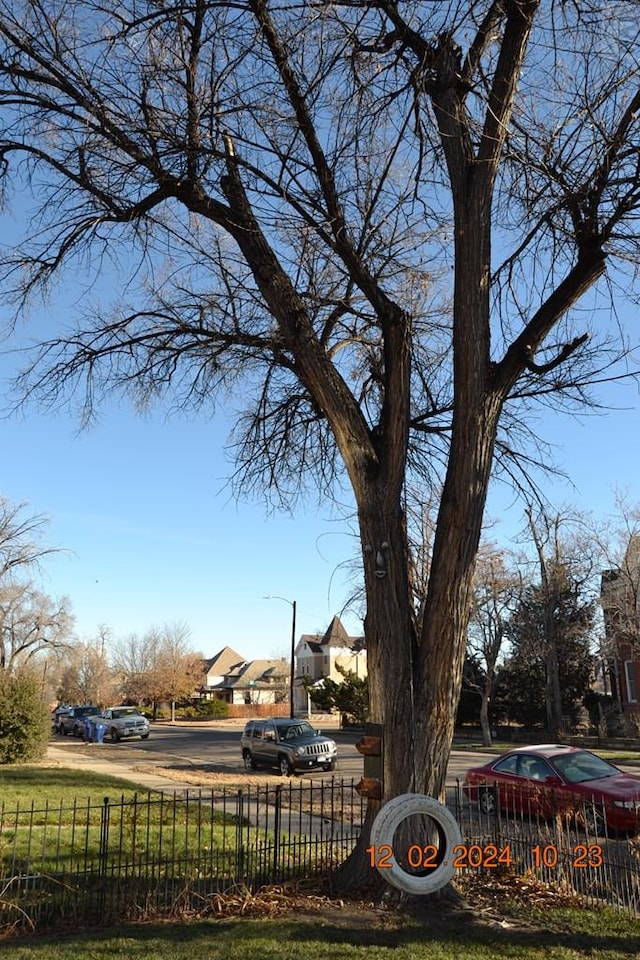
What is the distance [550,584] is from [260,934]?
31.3 meters

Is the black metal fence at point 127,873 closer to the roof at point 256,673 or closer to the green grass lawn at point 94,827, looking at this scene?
the green grass lawn at point 94,827

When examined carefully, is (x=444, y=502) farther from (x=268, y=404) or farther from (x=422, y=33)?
(x=422, y=33)

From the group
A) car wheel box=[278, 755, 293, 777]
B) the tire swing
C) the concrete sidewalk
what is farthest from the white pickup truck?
the tire swing

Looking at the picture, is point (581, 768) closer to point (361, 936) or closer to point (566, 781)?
point (566, 781)

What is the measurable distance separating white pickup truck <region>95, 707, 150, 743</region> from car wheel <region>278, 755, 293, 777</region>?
18.3 m

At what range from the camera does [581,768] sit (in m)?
13.3

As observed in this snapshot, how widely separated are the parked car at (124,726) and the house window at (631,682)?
24900mm

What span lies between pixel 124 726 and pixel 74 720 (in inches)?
330

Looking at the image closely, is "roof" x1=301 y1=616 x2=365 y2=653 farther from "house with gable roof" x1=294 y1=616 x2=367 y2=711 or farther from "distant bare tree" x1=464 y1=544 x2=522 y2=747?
"distant bare tree" x1=464 y1=544 x2=522 y2=747

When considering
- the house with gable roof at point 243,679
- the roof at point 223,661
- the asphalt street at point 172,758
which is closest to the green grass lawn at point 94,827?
the asphalt street at point 172,758

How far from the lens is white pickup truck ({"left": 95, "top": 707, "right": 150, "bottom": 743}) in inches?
1548

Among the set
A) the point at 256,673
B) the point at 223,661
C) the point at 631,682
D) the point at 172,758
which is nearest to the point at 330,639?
the point at 256,673

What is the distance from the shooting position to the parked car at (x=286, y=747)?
2295cm

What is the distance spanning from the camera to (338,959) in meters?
5.38
